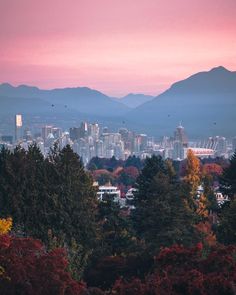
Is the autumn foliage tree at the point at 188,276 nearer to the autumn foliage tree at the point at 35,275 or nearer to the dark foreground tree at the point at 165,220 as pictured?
the autumn foliage tree at the point at 35,275

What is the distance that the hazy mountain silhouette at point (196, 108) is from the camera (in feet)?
472

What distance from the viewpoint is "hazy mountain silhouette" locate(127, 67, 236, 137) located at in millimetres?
143825

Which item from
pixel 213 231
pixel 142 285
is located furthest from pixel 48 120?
pixel 142 285

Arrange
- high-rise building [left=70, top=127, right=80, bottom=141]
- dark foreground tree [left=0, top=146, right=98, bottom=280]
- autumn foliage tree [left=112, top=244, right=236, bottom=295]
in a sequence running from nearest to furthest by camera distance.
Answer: autumn foliage tree [left=112, top=244, right=236, bottom=295] → dark foreground tree [left=0, top=146, right=98, bottom=280] → high-rise building [left=70, top=127, right=80, bottom=141]

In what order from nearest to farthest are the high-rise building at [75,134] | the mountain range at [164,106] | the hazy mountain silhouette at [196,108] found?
1. the high-rise building at [75,134]
2. the hazy mountain silhouette at [196,108]
3. the mountain range at [164,106]

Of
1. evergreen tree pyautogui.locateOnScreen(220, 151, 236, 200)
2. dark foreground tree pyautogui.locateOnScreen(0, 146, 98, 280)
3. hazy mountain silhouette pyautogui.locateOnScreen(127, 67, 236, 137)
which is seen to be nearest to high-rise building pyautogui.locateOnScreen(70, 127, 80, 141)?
hazy mountain silhouette pyautogui.locateOnScreen(127, 67, 236, 137)

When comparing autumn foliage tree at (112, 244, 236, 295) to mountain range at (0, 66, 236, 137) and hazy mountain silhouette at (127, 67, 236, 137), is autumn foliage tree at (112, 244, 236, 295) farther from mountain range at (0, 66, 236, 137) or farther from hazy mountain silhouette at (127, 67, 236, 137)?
hazy mountain silhouette at (127, 67, 236, 137)

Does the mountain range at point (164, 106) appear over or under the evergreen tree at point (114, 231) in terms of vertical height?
over

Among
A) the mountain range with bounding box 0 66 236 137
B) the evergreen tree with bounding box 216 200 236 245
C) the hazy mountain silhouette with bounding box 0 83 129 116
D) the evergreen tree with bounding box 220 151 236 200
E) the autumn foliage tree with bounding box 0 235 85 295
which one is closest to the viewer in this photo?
the autumn foliage tree with bounding box 0 235 85 295

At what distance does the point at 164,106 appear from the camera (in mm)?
174125

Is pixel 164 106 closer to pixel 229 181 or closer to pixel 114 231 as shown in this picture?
pixel 229 181

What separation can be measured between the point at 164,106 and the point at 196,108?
786 cm

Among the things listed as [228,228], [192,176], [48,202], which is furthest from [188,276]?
[192,176]

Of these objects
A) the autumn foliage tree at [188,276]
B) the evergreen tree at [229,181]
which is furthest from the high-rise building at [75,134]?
the autumn foliage tree at [188,276]
